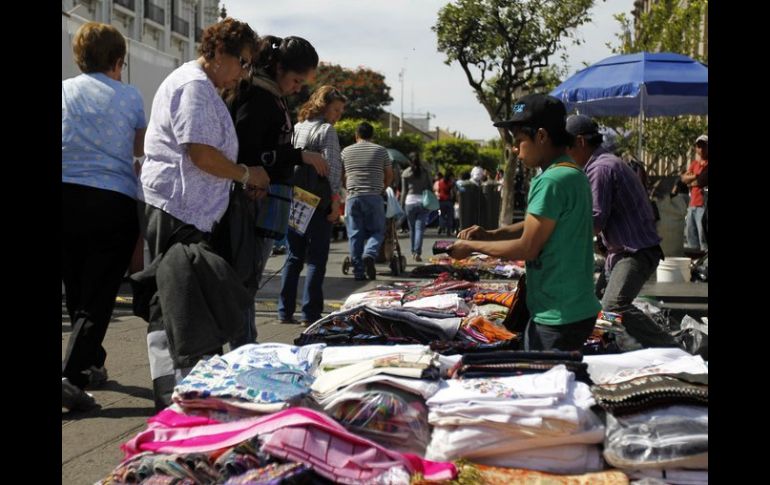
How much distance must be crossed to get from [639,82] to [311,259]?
232 inches

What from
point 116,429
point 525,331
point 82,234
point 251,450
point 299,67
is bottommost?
point 116,429

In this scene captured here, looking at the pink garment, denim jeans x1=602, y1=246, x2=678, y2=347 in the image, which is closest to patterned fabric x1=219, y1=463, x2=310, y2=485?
the pink garment

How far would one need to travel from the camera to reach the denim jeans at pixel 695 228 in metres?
13.8

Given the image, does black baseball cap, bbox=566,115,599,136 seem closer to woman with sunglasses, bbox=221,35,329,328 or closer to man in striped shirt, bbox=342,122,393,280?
woman with sunglasses, bbox=221,35,329,328

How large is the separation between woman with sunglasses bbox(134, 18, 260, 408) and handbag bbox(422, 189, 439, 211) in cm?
1109

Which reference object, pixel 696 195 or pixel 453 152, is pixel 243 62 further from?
pixel 453 152

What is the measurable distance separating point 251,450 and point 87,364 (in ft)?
7.60

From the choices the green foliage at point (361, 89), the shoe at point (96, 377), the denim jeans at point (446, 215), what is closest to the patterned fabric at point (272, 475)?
the shoe at point (96, 377)

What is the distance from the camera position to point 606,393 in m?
3.04

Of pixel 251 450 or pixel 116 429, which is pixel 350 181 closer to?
pixel 116 429

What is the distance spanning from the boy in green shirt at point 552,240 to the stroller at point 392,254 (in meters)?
8.51

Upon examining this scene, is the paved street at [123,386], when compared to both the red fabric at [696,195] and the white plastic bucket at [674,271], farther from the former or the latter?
the red fabric at [696,195]

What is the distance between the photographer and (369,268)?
37.6 feet
